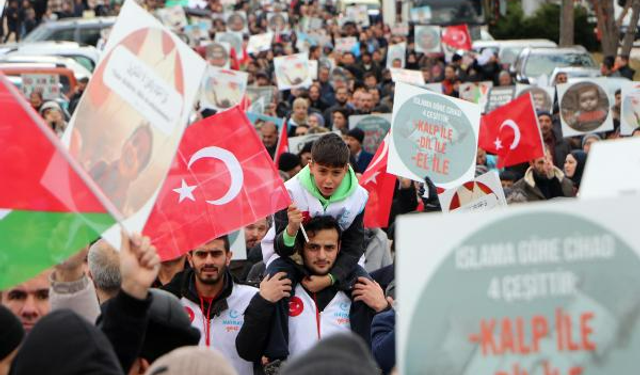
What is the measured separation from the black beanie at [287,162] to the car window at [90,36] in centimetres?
1805

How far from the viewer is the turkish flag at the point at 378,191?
29.7 ft

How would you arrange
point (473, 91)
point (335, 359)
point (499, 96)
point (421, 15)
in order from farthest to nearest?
point (421, 15)
point (473, 91)
point (499, 96)
point (335, 359)

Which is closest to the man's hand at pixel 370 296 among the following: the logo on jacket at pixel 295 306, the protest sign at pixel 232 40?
the logo on jacket at pixel 295 306

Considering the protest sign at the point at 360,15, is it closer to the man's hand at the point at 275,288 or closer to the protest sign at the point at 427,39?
the protest sign at the point at 427,39

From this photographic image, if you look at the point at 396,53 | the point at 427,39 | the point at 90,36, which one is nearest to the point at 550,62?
the point at 396,53

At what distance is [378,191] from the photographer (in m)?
9.26

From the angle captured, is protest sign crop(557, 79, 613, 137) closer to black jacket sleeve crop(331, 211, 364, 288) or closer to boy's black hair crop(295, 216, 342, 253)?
black jacket sleeve crop(331, 211, 364, 288)

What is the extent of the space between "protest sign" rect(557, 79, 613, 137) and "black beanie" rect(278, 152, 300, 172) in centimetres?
407

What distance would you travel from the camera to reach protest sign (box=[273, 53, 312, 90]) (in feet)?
71.8

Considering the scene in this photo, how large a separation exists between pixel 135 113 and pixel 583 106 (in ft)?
34.4

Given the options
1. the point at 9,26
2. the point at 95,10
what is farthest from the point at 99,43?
the point at 95,10

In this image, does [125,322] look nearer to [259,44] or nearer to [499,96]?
[499,96]

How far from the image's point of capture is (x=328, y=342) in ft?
11.1

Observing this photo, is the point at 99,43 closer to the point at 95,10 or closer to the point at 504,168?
the point at 95,10
